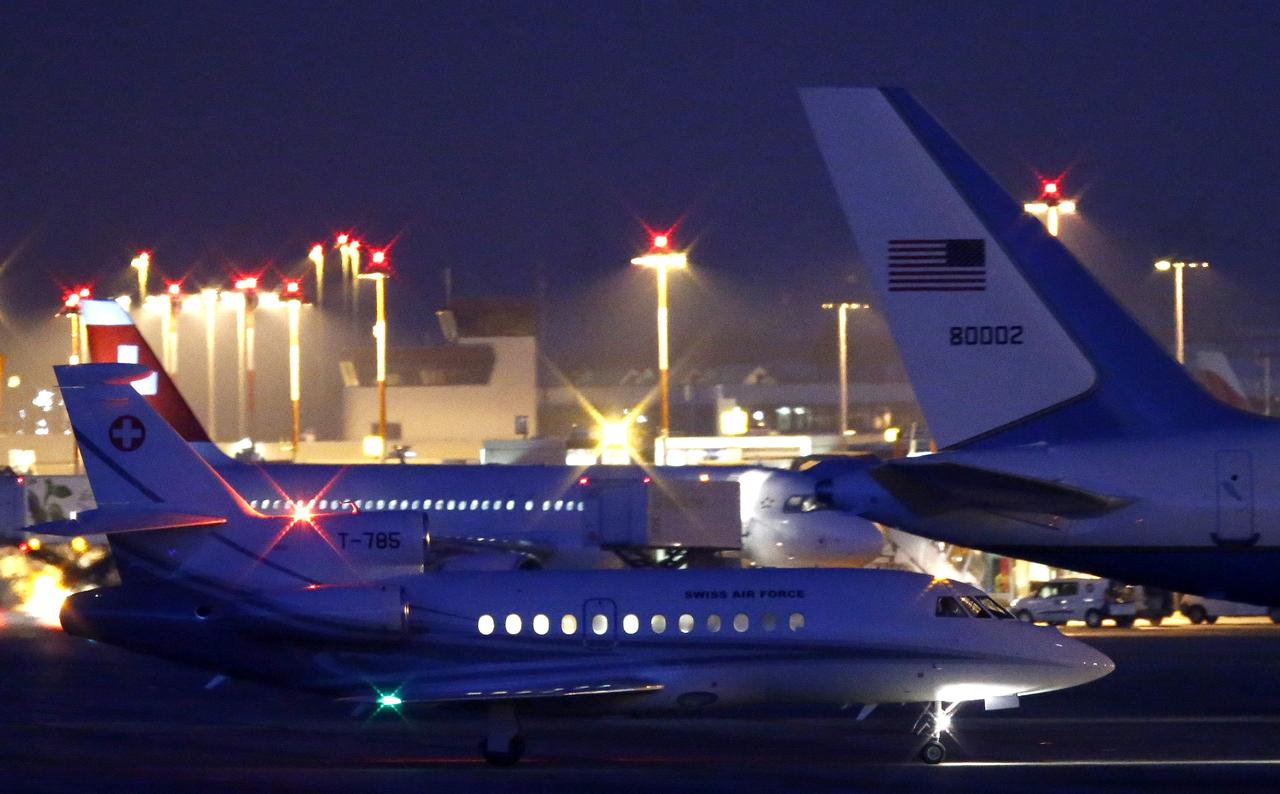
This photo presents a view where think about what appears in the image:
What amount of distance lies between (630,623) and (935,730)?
13.2 feet

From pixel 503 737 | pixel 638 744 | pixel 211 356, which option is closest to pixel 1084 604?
pixel 638 744

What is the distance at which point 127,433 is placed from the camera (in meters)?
22.6

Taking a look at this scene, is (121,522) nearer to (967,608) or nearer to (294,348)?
(967,608)

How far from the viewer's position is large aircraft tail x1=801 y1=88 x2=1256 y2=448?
59.1 ft

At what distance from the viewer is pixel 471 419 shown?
95.9 meters

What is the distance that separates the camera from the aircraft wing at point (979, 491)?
17.0 metres

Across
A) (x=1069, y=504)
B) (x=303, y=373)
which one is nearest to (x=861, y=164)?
(x=1069, y=504)

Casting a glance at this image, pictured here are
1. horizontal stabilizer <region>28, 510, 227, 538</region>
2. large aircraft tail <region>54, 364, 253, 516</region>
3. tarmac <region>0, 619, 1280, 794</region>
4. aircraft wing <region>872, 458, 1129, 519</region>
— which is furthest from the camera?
large aircraft tail <region>54, 364, 253, 516</region>

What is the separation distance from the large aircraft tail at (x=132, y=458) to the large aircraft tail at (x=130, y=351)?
2358 centimetres

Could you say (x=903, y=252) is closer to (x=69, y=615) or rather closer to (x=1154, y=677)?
(x=69, y=615)

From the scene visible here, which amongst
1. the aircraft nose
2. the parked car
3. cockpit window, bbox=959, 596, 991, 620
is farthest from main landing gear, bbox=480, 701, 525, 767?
the parked car

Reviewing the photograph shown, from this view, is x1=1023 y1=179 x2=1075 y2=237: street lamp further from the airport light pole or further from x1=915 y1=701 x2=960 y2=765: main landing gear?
the airport light pole

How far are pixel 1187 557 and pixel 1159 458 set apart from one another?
1.18m

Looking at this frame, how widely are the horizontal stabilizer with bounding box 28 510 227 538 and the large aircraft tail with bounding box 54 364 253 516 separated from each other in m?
0.21
